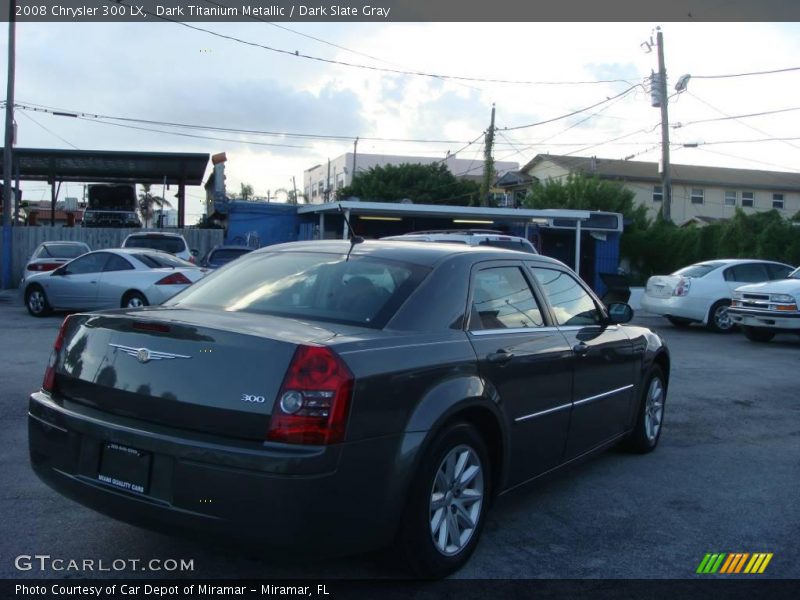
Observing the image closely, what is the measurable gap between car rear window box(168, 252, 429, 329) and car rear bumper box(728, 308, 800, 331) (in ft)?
38.1

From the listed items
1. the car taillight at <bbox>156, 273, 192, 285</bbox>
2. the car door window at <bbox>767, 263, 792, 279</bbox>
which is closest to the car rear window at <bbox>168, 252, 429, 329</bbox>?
the car taillight at <bbox>156, 273, 192, 285</bbox>

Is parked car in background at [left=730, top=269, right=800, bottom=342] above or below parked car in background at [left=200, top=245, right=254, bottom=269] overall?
below

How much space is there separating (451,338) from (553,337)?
111 centimetres

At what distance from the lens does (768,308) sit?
14188mm

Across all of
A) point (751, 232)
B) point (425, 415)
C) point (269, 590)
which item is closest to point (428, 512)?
point (425, 415)

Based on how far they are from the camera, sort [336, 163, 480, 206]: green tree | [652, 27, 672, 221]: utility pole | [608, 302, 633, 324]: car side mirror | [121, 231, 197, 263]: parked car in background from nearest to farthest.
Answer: [608, 302, 633, 324]: car side mirror, [121, 231, 197, 263]: parked car in background, [652, 27, 672, 221]: utility pole, [336, 163, 480, 206]: green tree

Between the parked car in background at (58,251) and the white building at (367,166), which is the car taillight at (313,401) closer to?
the parked car in background at (58,251)

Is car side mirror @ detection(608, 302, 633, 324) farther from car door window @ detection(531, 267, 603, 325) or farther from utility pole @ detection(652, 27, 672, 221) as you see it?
utility pole @ detection(652, 27, 672, 221)

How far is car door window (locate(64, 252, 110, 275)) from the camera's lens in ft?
49.5

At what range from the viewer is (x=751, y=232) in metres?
25.2

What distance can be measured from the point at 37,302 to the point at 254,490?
45.7 ft

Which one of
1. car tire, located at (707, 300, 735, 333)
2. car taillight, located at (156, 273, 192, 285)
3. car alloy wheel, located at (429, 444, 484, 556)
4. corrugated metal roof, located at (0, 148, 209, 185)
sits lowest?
car alloy wheel, located at (429, 444, 484, 556)

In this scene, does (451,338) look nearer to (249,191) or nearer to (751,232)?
(751,232)

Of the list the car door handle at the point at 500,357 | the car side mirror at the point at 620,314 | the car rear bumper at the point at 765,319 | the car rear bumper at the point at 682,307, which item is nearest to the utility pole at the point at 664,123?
the car rear bumper at the point at 682,307
